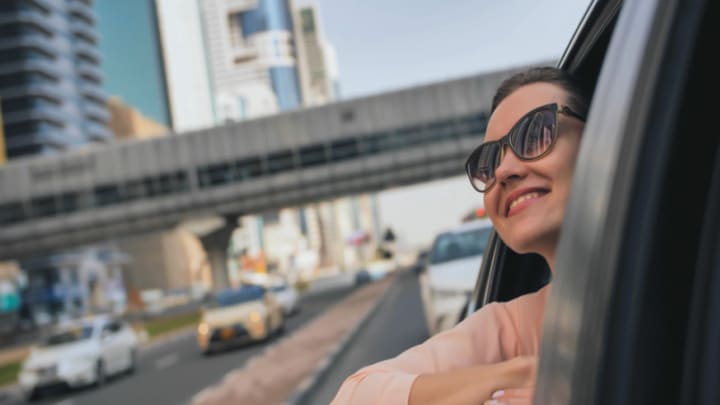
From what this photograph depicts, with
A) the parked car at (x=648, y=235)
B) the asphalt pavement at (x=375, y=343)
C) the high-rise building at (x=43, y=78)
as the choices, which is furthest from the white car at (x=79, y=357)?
the high-rise building at (x=43, y=78)

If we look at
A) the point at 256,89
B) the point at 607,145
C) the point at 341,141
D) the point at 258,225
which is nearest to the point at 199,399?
the point at 607,145

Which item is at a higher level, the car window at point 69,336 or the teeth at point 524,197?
the teeth at point 524,197

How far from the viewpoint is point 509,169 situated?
1375 millimetres

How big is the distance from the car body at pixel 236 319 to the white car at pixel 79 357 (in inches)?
73.7

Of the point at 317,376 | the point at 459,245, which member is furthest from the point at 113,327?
the point at 459,245

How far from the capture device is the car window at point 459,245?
9.70m

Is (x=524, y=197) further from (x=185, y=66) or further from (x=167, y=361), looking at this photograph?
(x=185, y=66)

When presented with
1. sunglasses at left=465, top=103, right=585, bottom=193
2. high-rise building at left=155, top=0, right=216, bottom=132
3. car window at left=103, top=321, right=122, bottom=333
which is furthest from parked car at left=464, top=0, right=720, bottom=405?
high-rise building at left=155, top=0, right=216, bottom=132

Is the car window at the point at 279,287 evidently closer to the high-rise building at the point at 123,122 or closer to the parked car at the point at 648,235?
the parked car at the point at 648,235

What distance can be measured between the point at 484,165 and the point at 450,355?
0.36m

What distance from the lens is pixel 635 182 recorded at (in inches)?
37.5

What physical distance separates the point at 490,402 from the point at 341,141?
48.0 metres

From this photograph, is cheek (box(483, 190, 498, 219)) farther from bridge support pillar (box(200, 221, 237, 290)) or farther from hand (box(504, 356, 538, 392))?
bridge support pillar (box(200, 221, 237, 290))

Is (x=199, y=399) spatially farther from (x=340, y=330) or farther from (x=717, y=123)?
(x=717, y=123)
